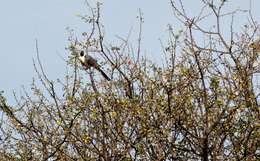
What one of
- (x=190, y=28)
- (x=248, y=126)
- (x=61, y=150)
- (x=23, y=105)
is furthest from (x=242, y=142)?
(x=23, y=105)

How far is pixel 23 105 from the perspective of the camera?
1442cm

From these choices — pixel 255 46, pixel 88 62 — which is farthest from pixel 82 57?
pixel 255 46

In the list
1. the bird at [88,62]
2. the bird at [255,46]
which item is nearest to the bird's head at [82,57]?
the bird at [88,62]

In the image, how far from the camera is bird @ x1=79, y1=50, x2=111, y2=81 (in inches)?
514

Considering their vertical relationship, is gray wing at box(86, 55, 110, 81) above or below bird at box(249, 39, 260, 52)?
above

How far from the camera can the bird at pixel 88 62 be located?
13062mm

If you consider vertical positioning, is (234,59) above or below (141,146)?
above

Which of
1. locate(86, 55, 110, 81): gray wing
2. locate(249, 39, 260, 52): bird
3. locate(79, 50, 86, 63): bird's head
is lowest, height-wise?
locate(249, 39, 260, 52): bird

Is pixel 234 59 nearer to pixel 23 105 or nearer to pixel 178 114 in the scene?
pixel 178 114

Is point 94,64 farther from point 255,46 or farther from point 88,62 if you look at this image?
point 255,46

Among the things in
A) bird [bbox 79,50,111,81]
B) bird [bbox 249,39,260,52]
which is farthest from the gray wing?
bird [bbox 249,39,260,52]

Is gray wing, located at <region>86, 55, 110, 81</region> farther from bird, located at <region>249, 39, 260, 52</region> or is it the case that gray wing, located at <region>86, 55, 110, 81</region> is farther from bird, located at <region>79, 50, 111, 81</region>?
bird, located at <region>249, 39, 260, 52</region>

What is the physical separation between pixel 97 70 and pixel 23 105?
2.24 meters

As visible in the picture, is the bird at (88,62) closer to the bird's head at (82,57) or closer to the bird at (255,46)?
the bird's head at (82,57)
